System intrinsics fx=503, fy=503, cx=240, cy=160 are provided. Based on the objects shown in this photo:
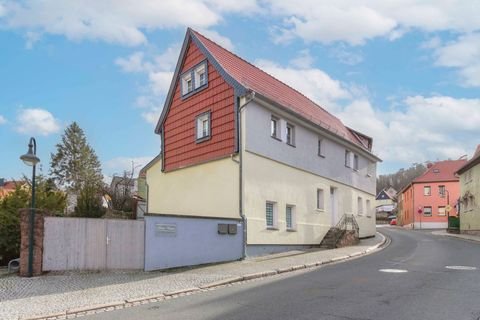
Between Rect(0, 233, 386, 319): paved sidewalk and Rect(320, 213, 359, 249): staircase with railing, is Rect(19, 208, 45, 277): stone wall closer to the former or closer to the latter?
Rect(0, 233, 386, 319): paved sidewalk

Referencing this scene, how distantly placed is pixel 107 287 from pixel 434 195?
214 feet

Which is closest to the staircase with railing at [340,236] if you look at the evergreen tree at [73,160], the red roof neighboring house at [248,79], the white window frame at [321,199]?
the white window frame at [321,199]

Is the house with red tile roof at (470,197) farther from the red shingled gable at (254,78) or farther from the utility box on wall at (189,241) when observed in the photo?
the utility box on wall at (189,241)

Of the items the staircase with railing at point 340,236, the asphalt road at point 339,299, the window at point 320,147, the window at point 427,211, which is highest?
the window at point 320,147

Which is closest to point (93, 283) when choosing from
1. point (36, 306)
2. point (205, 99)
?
point (36, 306)

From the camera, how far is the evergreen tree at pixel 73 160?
2603 inches

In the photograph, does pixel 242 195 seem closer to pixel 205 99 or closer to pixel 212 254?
pixel 212 254

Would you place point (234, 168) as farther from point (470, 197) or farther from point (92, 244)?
point (470, 197)

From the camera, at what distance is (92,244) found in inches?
586

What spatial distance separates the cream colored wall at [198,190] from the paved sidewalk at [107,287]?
11.5ft

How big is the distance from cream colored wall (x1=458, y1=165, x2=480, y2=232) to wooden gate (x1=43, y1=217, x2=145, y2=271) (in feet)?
99.5

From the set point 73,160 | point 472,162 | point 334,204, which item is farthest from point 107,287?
point 73,160

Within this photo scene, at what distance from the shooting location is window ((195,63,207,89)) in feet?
76.1

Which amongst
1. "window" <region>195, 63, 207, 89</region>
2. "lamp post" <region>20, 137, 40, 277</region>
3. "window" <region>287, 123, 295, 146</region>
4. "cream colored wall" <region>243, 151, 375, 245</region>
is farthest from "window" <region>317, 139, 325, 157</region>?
"lamp post" <region>20, 137, 40, 277</region>
